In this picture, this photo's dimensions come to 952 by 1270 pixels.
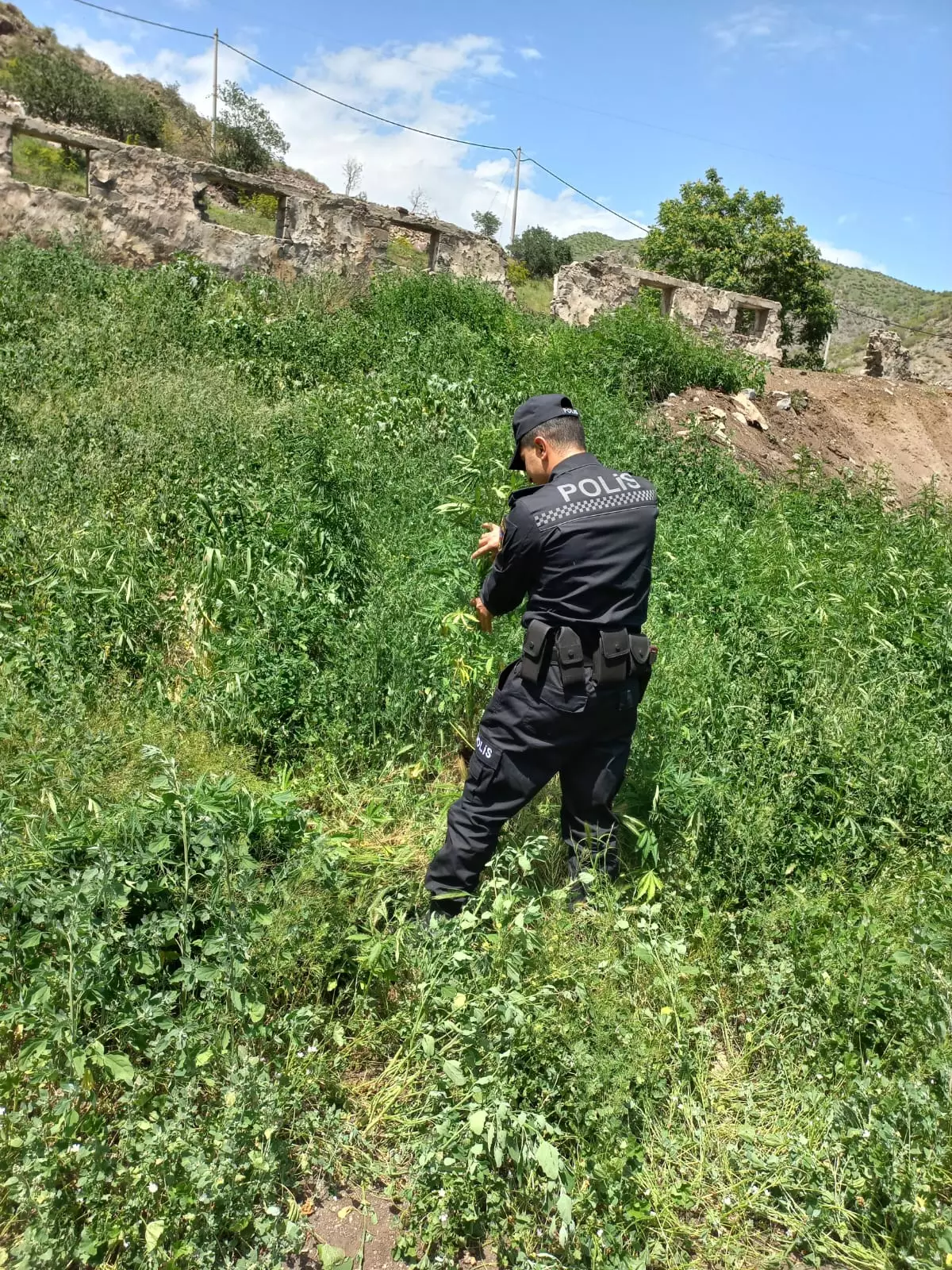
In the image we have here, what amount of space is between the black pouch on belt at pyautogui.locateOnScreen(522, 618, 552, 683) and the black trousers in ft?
0.11

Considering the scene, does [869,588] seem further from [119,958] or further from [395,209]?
[395,209]

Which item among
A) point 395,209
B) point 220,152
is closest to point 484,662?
point 395,209

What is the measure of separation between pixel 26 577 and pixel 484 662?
2.44m

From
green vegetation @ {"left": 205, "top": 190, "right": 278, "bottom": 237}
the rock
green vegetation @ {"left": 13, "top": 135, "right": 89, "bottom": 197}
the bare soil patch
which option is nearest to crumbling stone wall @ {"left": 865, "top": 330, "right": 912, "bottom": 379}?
the rock

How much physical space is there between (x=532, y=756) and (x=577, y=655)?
15.0 inches

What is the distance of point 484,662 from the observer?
153 inches

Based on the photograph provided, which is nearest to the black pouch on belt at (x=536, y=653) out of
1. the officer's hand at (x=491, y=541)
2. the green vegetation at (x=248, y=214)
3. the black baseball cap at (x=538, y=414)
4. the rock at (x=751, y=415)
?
the officer's hand at (x=491, y=541)

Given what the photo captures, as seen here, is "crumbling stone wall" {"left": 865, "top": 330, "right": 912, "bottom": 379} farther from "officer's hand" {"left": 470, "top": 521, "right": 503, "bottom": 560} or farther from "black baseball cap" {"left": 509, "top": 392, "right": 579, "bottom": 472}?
"officer's hand" {"left": 470, "top": 521, "right": 503, "bottom": 560}

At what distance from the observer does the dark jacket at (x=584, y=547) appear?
9.36ft

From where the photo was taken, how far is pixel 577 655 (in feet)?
9.32

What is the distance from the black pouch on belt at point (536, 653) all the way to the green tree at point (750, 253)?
82.1 ft

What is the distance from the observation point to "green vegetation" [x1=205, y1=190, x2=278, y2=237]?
14.9 meters

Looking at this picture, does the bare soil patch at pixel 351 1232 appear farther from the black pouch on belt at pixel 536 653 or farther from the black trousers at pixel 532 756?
the black pouch on belt at pixel 536 653

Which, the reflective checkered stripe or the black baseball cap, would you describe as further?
the black baseball cap
